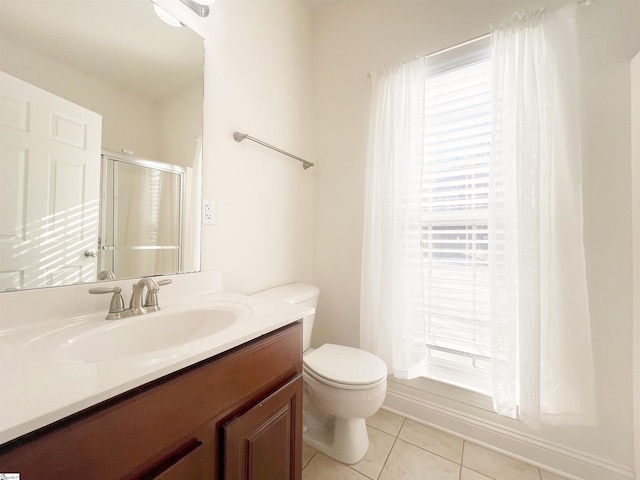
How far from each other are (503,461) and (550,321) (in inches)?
29.2

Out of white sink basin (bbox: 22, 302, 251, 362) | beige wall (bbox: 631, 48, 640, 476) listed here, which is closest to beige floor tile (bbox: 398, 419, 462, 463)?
beige wall (bbox: 631, 48, 640, 476)

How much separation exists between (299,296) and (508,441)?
4.09ft

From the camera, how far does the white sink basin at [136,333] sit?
61 cm

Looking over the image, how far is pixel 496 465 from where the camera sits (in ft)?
3.86

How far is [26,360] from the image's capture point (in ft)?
1.66

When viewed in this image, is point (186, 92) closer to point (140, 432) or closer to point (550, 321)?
point (140, 432)

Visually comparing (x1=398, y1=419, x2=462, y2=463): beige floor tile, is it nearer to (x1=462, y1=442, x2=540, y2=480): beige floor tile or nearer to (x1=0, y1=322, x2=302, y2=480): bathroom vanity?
(x1=462, y1=442, x2=540, y2=480): beige floor tile

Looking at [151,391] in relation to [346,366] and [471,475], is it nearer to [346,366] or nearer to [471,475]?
[346,366]

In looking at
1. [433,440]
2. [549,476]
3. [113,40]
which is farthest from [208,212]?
[549,476]

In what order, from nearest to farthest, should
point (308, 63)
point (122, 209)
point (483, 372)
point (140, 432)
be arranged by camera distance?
1. point (140, 432)
2. point (122, 209)
3. point (483, 372)
4. point (308, 63)

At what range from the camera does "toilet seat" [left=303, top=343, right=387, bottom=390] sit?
108 cm

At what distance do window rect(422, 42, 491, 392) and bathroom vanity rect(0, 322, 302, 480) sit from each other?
90cm

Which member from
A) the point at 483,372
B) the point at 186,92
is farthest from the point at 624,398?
the point at 186,92

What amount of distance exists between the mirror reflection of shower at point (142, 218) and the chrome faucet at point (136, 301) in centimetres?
12
